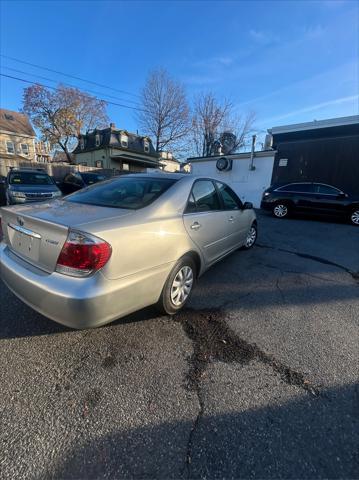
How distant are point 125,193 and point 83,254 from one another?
3.78 ft

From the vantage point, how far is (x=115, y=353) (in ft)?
6.91

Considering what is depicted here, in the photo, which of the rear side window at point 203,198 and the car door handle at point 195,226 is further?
the rear side window at point 203,198

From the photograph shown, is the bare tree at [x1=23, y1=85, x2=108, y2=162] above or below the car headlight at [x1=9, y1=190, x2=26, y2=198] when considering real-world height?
above

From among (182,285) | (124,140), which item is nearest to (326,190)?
(182,285)

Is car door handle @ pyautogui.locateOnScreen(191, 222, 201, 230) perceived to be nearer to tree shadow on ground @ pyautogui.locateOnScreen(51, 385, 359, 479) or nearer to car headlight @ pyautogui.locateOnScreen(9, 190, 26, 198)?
Result: tree shadow on ground @ pyautogui.locateOnScreen(51, 385, 359, 479)

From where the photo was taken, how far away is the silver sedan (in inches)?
68.7

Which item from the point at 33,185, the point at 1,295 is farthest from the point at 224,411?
the point at 33,185

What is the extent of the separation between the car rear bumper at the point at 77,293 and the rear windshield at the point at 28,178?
8067 millimetres

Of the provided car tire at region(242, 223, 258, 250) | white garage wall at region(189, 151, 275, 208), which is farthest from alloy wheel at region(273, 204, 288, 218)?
car tire at region(242, 223, 258, 250)

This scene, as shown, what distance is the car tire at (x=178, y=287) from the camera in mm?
2441

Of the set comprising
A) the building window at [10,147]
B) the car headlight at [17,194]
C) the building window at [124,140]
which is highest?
the building window at [124,140]

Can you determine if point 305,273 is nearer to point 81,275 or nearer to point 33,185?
point 81,275

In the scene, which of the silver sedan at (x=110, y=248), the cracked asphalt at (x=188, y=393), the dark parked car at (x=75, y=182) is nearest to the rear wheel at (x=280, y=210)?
the cracked asphalt at (x=188, y=393)

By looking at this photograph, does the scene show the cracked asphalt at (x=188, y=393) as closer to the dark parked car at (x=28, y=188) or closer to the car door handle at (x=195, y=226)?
the car door handle at (x=195, y=226)
